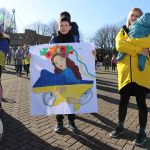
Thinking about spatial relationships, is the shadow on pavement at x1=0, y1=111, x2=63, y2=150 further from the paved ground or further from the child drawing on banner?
the child drawing on banner

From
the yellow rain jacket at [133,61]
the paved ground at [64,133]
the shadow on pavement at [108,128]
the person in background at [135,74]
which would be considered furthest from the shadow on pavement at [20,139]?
the yellow rain jacket at [133,61]

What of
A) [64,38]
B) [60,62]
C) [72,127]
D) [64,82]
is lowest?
[72,127]

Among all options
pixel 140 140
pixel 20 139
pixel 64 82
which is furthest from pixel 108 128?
pixel 20 139

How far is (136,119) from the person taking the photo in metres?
6.78

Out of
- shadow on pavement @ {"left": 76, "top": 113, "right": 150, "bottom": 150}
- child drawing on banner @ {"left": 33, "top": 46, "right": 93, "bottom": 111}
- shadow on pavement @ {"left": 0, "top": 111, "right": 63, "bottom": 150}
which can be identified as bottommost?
shadow on pavement @ {"left": 76, "top": 113, "right": 150, "bottom": 150}

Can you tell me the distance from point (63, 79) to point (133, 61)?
1202mm

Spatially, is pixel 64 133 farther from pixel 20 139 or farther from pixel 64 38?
pixel 64 38

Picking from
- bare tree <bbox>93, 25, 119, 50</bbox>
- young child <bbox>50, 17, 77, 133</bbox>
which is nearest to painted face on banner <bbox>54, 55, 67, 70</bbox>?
young child <bbox>50, 17, 77, 133</bbox>

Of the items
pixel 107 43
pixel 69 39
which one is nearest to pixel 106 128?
pixel 69 39

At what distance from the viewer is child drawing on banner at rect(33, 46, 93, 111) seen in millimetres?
5367

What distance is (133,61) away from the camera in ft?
16.5

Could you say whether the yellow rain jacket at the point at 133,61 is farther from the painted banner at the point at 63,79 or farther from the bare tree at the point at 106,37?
the bare tree at the point at 106,37

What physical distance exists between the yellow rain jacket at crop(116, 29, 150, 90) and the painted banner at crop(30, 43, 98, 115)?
0.58 meters

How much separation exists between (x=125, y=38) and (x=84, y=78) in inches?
37.4
